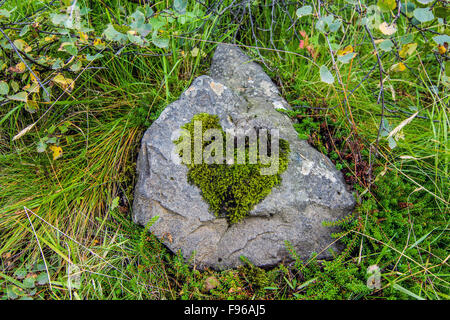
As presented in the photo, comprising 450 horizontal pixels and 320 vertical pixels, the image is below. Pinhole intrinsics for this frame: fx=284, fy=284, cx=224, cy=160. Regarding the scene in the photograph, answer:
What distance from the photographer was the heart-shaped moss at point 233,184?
1.95m

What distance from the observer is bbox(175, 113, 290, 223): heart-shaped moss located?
1.95 m

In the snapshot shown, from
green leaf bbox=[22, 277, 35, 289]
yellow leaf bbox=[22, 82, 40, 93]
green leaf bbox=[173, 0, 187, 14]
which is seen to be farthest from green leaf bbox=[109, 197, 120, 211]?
green leaf bbox=[173, 0, 187, 14]

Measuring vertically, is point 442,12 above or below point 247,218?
above

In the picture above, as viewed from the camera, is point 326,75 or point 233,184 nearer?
point 326,75

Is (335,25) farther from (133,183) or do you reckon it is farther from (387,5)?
(133,183)

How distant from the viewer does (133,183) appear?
233 cm

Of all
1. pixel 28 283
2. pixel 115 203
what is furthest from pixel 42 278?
pixel 115 203

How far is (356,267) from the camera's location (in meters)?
1.83

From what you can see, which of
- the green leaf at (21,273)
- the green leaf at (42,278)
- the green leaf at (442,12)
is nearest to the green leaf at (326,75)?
the green leaf at (442,12)

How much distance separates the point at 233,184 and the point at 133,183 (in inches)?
35.0

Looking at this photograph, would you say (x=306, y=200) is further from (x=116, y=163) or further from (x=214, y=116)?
(x=116, y=163)

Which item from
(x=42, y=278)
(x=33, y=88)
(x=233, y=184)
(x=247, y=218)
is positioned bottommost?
(x=42, y=278)
